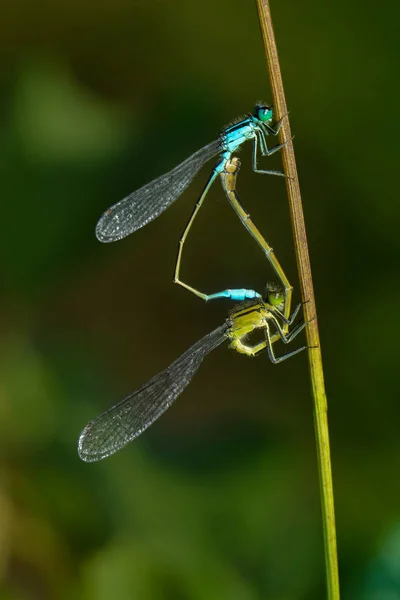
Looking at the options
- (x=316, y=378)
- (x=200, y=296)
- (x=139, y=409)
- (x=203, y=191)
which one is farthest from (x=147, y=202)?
(x=316, y=378)

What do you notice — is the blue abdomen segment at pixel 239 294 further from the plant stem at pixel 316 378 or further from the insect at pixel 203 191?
the plant stem at pixel 316 378

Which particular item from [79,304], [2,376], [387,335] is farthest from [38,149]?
[387,335]

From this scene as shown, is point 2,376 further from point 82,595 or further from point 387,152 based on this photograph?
point 387,152

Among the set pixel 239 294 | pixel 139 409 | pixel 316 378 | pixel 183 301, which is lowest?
pixel 316 378

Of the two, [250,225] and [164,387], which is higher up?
[250,225]

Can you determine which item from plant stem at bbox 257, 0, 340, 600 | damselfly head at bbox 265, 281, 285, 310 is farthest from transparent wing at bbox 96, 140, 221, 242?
plant stem at bbox 257, 0, 340, 600

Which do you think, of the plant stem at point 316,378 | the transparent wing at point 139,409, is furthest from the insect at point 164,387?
the plant stem at point 316,378

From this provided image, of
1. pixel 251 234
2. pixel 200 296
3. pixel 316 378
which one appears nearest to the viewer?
pixel 316 378

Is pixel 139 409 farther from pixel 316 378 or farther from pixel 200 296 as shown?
pixel 316 378
